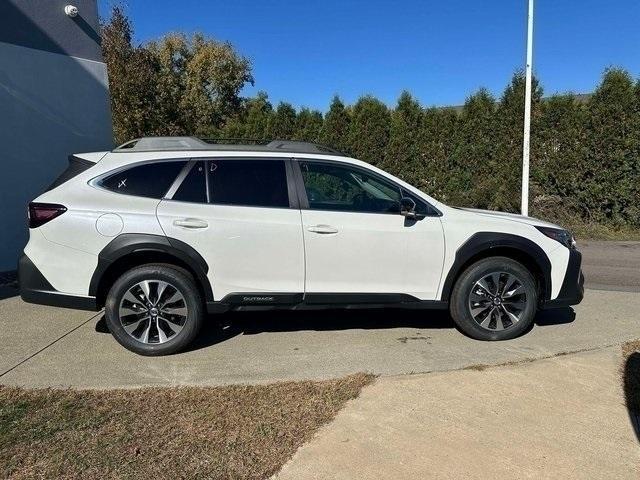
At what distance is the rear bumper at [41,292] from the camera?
4312 mm

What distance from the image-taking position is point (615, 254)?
9.20 m

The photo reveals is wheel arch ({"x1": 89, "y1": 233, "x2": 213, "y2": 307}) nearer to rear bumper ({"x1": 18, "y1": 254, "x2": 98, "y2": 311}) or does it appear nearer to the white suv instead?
the white suv

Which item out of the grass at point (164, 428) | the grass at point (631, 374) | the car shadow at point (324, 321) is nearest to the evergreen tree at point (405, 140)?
the car shadow at point (324, 321)

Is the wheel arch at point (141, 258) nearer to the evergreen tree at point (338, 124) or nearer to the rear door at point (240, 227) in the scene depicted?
the rear door at point (240, 227)

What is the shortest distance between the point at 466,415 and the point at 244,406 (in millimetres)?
1459

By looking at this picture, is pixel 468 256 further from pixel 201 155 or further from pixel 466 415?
pixel 201 155

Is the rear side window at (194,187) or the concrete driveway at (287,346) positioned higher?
the rear side window at (194,187)

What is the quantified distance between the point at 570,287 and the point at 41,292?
4609 mm

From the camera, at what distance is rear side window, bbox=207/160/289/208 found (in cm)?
449

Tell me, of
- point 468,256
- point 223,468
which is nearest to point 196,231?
point 223,468

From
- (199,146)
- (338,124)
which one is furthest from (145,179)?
(338,124)

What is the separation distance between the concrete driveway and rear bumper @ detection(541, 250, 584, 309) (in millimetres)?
351

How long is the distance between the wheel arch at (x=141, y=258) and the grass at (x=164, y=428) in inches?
37.4

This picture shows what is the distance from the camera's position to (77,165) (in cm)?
457
